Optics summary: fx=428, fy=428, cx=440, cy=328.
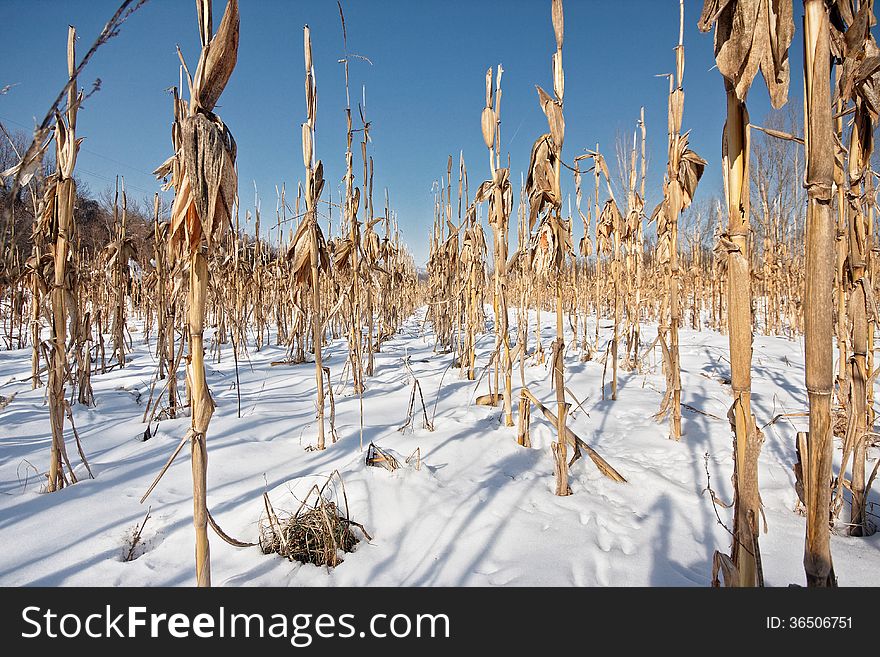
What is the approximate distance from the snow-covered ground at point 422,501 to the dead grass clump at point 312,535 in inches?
1.5

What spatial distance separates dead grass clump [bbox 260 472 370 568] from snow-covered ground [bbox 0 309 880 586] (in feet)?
0.13

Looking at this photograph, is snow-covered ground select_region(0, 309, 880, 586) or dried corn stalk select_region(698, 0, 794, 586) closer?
dried corn stalk select_region(698, 0, 794, 586)

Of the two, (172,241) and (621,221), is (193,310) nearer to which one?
(172,241)

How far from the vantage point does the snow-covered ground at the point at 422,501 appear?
4.16 feet

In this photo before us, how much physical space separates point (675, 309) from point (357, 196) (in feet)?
7.07

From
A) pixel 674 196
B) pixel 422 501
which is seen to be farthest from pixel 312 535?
pixel 674 196

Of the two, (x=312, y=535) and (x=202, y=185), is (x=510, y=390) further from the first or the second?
(x=202, y=185)

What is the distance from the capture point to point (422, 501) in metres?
1.67

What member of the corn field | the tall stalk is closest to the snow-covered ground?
the corn field

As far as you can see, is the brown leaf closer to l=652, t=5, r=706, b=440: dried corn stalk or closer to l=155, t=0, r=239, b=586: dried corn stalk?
l=155, t=0, r=239, b=586: dried corn stalk

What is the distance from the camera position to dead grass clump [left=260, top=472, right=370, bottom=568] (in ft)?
4.30

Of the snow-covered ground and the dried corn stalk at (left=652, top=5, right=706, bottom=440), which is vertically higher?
the dried corn stalk at (left=652, top=5, right=706, bottom=440)

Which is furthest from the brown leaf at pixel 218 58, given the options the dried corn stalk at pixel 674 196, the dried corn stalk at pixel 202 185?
the dried corn stalk at pixel 674 196
